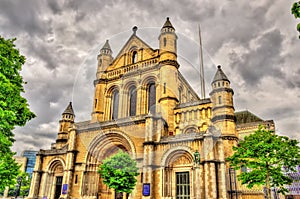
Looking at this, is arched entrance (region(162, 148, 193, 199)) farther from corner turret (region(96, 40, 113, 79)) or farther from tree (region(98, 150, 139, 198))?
corner turret (region(96, 40, 113, 79))

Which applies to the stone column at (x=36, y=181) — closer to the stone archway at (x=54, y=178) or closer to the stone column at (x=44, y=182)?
the stone column at (x=44, y=182)

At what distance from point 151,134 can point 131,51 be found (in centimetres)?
1888

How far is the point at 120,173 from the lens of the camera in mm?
22625

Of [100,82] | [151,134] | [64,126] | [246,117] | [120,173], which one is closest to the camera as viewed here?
[120,173]

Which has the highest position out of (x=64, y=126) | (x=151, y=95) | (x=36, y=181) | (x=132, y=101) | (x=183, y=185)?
(x=151, y=95)

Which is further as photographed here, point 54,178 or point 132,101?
point 132,101

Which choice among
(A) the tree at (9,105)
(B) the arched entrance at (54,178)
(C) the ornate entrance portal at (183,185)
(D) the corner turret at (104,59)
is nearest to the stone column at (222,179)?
(C) the ornate entrance portal at (183,185)

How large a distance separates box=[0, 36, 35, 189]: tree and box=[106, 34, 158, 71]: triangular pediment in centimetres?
2277

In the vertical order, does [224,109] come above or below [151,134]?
above

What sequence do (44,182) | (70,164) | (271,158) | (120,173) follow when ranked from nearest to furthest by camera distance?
(271,158) → (120,173) → (70,164) → (44,182)

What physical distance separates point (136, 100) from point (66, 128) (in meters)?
13.7

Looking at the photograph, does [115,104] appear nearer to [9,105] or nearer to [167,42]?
[167,42]

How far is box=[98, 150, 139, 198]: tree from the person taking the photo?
22609mm

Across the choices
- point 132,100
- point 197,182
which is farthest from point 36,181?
point 197,182
